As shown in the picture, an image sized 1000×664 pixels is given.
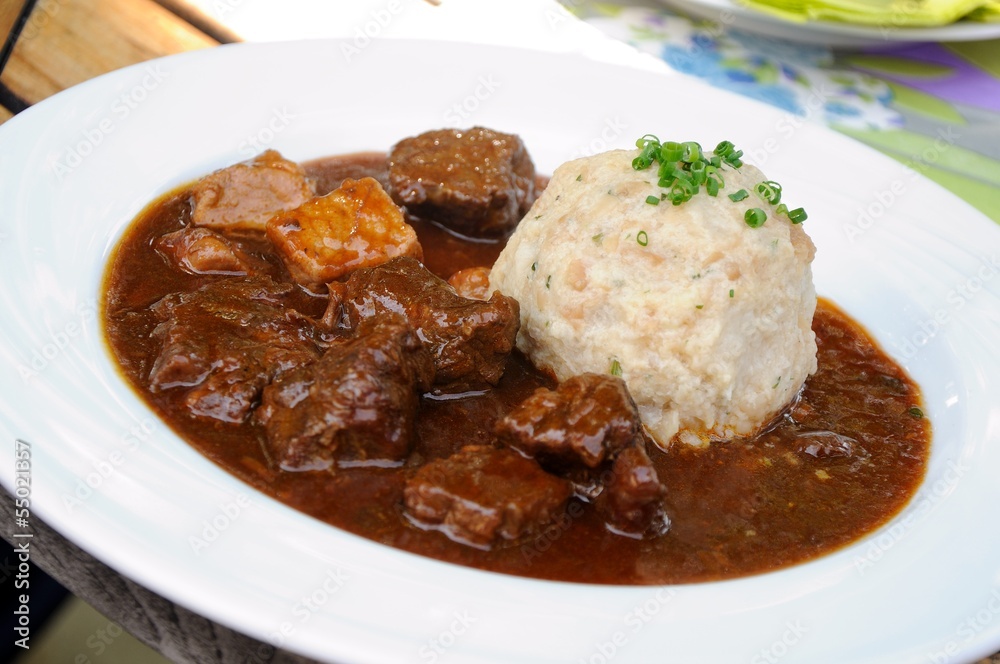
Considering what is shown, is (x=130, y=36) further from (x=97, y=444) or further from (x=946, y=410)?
(x=946, y=410)

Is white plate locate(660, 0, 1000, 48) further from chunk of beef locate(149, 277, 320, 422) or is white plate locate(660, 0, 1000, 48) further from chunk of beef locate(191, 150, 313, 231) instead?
chunk of beef locate(149, 277, 320, 422)

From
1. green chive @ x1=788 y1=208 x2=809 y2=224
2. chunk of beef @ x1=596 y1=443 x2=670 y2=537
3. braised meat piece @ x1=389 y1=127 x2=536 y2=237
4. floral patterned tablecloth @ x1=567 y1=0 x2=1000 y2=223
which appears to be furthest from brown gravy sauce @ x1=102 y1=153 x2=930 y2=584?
floral patterned tablecloth @ x1=567 y1=0 x2=1000 y2=223

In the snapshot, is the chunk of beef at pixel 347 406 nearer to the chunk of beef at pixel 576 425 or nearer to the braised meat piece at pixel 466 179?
the chunk of beef at pixel 576 425

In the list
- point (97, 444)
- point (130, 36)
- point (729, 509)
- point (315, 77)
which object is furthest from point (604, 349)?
point (130, 36)

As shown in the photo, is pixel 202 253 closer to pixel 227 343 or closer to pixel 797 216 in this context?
pixel 227 343

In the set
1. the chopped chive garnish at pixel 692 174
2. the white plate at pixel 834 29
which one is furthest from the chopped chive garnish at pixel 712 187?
the white plate at pixel 834 29

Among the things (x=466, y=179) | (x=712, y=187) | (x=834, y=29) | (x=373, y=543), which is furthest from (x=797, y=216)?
(x=834, y=29)

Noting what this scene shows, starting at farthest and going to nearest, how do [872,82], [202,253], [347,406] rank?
[872,82] < [202,253] < [347,406]
